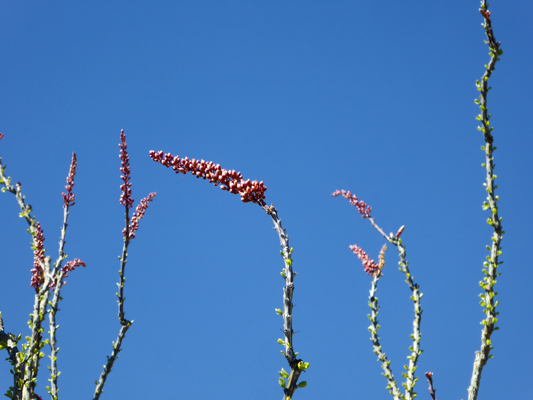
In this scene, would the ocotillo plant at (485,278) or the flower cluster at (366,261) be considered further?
the flower cluster at (366,261)

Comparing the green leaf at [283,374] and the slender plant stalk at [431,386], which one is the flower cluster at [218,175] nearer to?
the green leaf at [283,374]

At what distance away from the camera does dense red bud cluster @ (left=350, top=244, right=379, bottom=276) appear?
21.4ft

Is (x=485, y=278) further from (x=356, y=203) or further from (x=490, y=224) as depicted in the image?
(x=356, y=203)

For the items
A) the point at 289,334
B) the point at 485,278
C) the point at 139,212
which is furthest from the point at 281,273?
the point at 139,212

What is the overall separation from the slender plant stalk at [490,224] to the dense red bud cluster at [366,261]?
3.01 metres

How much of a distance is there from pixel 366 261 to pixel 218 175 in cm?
369

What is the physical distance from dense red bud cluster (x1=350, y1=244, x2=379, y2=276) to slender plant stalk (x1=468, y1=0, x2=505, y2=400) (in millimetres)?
3006

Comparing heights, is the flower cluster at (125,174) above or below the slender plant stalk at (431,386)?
above

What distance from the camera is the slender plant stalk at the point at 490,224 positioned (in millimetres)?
3270

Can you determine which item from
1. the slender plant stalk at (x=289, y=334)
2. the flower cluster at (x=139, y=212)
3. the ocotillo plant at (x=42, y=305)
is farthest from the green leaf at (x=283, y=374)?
the flower cluster at (x=139, y=212)

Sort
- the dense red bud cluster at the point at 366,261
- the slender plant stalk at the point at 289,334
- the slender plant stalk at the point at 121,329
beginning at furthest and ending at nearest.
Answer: the dense red bud cluster at the point at 366,261 → the slender plant stalk at the point at 121,329 → the slender plant stalk at the point at 289,334

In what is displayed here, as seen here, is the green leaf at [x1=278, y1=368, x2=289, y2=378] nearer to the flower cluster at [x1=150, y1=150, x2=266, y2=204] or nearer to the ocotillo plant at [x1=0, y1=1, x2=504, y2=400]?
the ocotillo plant at [x1=0, y1=1, x2=504, y2=400]

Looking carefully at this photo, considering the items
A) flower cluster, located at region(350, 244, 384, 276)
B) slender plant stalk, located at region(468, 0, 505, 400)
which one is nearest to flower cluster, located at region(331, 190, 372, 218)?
flower cluster, located at region(350, 244, 384, 276)

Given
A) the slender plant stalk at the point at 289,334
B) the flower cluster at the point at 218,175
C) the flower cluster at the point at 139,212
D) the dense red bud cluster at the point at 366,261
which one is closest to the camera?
the slender plant stalk at the point at 289,334
